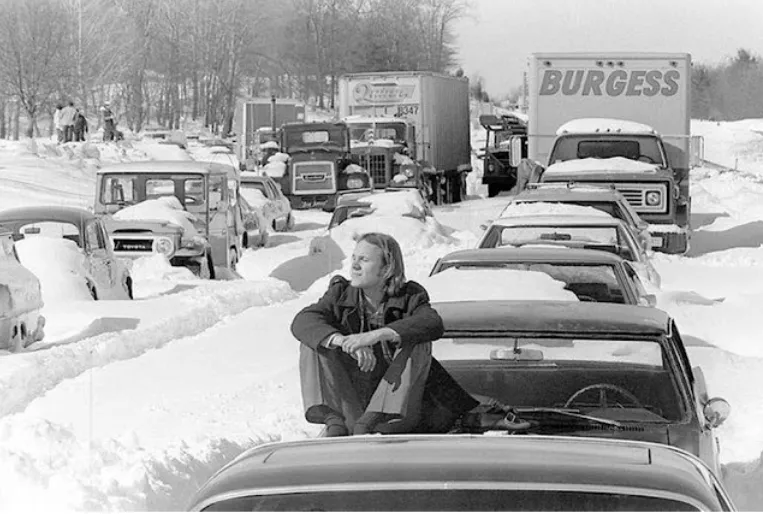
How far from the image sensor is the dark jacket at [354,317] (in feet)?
19.9

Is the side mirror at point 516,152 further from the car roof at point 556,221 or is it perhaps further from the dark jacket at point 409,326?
the dark jacket at point 409,326

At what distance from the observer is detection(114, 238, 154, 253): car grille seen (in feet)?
68.2

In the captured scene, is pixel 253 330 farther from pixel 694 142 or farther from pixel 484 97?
pixel 484 97

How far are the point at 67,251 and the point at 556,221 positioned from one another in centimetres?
563

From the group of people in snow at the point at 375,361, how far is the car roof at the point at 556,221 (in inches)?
293

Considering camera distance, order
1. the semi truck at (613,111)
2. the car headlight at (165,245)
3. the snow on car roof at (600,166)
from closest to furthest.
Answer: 1. the car headlight at (165,245)
2. the snow on car roof at (600,166)
3. the semi truck at (613,111)

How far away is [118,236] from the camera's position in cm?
2089

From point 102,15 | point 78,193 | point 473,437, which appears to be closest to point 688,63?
point 78,193

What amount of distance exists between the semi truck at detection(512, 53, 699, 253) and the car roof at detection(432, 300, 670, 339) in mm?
17140

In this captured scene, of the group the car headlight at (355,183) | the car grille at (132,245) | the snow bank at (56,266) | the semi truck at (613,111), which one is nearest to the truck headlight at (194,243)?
the car grille at (132,245)

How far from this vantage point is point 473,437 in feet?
11.8

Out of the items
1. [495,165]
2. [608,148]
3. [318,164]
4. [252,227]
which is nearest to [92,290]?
[608,148]

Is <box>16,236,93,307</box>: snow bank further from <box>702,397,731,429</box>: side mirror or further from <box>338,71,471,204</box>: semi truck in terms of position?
<box>338,71,471,204</box>: semi truck

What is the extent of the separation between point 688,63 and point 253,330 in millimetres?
13327
